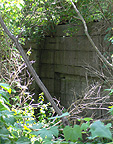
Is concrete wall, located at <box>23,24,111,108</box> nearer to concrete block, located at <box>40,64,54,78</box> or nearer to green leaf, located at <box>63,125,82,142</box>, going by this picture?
concrete block, located at <box>40,64,54,78</box>

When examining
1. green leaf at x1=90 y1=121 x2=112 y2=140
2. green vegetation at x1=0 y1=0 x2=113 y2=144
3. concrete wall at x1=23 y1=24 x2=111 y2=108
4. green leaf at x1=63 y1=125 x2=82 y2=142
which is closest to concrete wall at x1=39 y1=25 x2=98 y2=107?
concrete wall at x1=23 y1=24 x2=111 y2=108

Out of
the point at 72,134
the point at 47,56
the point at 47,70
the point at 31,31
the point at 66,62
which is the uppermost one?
the point at 31,31

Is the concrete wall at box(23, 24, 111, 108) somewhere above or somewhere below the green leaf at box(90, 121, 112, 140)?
above

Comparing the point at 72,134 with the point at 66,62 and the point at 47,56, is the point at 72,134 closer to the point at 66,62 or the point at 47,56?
the point at 66,62

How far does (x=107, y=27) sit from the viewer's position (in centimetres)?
420

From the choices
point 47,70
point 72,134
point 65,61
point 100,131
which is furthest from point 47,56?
point 100,131

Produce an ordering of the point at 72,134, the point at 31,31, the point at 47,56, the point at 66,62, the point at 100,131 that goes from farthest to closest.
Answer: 1. the point at 47,56
2. the point at 31,31
3. the point at 66,62
4. the point at 72,134
5. the point at 100,131

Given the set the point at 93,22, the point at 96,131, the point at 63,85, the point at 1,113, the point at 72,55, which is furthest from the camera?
the point at 63,85

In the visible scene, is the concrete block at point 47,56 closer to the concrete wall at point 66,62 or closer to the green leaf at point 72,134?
the concrete wall at point 66,62

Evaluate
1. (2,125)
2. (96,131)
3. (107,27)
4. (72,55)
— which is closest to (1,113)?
(2,125)

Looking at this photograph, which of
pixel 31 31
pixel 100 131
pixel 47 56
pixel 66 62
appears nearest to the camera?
pixel 100 131

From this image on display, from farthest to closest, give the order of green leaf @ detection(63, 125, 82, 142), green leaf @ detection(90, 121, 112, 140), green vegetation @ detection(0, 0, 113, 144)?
green vegetation @ detection(0, 0, 113, 144) → green leaf @ detection(63, 125, 82, 142) → green leaf @ detection(90, 121, 112, 140)

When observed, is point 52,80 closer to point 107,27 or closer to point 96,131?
point 107,27

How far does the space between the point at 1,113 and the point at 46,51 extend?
444cm
